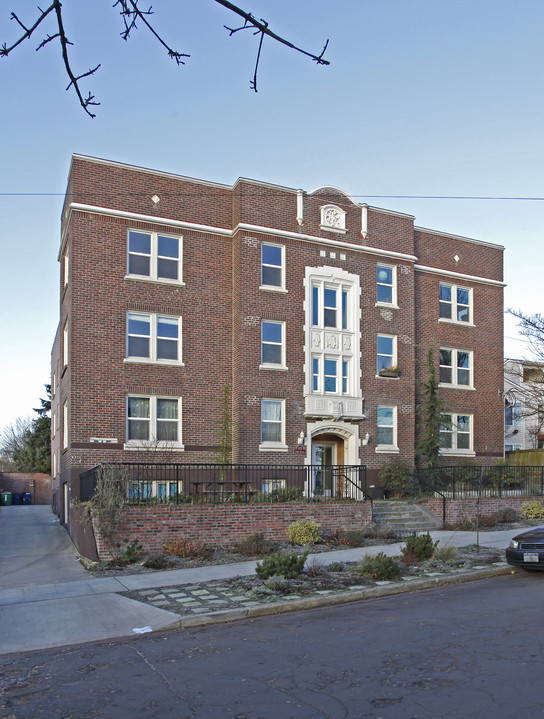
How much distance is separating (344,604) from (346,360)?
1394cm

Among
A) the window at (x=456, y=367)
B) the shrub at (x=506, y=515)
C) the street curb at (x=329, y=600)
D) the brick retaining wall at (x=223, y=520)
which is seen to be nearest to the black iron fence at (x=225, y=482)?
the brick retaining wall at (x=223, y=520)

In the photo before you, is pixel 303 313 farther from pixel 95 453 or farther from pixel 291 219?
pixel 95 453

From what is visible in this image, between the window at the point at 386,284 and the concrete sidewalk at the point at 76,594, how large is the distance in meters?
9.51

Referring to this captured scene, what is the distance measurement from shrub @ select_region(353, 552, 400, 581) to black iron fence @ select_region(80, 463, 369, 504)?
19.2ft

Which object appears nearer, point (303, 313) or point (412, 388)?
point (303, 313)

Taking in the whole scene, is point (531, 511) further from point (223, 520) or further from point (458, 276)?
point (223, 520)

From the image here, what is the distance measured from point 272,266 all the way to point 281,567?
12.9m

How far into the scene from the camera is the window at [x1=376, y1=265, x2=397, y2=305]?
25.7 meters

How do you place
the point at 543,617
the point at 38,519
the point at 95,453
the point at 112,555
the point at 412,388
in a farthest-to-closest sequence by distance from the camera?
the point at 38,519
the point at 412,388
the point at 95,453
the point at 112,555
the point at 543,617

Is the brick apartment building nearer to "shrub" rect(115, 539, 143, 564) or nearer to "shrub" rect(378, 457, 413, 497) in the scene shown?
"shrub" rect(378, 457, 413, 497)

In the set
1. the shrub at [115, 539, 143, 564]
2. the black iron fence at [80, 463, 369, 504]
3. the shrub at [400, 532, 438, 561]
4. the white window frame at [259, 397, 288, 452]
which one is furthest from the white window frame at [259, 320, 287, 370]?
the shrub at [400, 532, 438, 561]

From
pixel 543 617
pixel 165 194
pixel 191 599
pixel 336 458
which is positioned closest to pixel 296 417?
pixel 336 458

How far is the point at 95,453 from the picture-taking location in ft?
68.2

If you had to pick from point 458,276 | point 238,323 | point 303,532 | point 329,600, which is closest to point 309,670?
point 329,600
